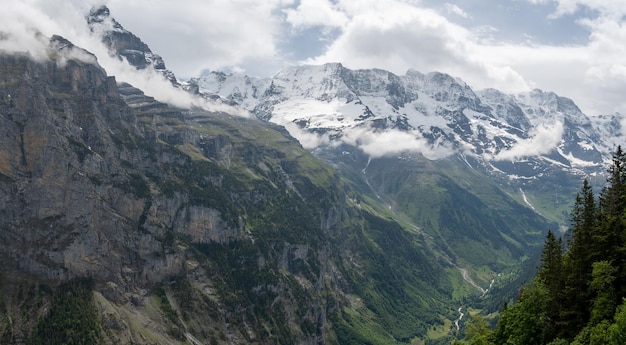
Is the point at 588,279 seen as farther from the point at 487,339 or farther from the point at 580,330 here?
the point at 487,339

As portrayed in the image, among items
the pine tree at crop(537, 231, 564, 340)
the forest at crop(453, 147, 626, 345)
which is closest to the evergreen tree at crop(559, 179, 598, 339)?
the forest at crop(453, 147, 626, 345)

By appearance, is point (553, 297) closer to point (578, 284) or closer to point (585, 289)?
point (578, 284)

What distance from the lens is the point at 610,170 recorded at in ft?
343

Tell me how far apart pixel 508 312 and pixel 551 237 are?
16.8 metres

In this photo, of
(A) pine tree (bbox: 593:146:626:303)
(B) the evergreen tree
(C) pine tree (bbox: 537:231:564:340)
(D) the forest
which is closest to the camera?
(D) the forest

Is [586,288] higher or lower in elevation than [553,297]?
higher

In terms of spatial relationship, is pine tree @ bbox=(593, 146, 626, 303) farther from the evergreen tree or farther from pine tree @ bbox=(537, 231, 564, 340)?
pine tree @ bbox=(537, 231, 564, 340)

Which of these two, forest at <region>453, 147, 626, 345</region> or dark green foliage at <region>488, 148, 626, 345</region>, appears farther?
dark green foliage at <region>488, 148, 626, 345</region>

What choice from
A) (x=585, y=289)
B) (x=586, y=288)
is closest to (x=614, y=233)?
(x=586, y=288)

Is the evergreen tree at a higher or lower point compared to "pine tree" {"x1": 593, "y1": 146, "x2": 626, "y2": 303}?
lower

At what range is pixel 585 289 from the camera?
292 feet

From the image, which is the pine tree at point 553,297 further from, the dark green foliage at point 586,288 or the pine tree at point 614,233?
the pine tree at point 614,233

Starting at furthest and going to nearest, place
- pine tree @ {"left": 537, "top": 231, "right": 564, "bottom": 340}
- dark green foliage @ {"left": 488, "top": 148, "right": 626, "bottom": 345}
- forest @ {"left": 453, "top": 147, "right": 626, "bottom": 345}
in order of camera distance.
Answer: pine tree @ {"left": 537, "top": 231, "right": 564, "bottom": 340} → dark green foliage @ {"left": 488, "top": 148, "right": 626, "bottom": 345} → forest @ {"left": 453, "top": 147, "right": 626, "bottom": 345}

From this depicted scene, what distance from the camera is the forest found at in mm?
81625
